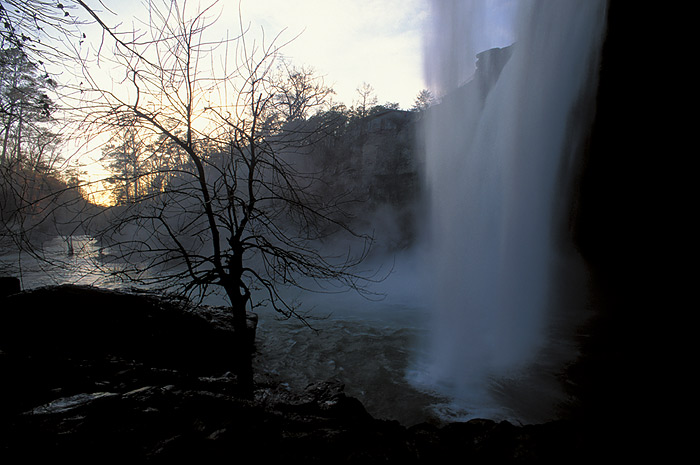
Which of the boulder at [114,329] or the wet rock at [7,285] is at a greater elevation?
the wet rock at [7,285]

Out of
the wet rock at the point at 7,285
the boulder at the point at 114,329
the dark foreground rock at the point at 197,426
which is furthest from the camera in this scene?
the wet rock at the point at 7,285

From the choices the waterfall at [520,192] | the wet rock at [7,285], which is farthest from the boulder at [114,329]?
the waterfall at [520,192]

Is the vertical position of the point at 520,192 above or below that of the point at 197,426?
above

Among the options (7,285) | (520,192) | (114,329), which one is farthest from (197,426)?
(520,192)

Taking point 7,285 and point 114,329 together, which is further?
point 7,285

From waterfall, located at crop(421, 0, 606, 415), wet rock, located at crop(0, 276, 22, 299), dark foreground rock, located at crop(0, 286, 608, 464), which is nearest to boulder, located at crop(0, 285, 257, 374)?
dark foreground rock, located at crop(0, 286, 608, 464)

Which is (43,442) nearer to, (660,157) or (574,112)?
(660,157)

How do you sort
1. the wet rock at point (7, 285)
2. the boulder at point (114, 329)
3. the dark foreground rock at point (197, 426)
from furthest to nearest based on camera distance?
the wet rock at point (7, 285) < the boulder at point (114, 329) < the dark foreground rock at point (197, 426)

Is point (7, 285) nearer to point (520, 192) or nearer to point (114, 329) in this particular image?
point (114, 329)

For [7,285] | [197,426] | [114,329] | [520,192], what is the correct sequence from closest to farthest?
1. [197,426]
2. [114,329]
3. [7,285]
4. [520,192]

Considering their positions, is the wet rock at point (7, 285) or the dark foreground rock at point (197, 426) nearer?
the dark foreground rock at point (197, 426)

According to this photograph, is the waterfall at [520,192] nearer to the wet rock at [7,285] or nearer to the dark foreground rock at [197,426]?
the dark foreground rock at [197,426]

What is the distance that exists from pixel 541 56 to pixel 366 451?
1006cm

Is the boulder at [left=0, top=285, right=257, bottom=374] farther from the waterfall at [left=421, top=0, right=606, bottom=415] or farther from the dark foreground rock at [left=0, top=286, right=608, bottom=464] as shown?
the waterfall at [left=421, top=0, right=606, bottom=415]
